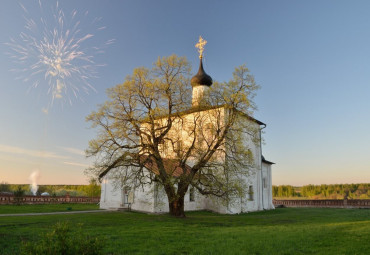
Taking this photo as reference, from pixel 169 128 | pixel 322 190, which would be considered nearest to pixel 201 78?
pixel 169 128

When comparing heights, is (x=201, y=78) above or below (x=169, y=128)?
above

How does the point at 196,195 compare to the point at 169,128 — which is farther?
the point at 196,195

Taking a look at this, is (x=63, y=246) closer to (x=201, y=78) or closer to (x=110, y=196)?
(x=110, y=196)

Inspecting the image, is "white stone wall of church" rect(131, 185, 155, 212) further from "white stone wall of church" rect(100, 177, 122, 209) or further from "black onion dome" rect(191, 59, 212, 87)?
"black onion dome" rect(191, 59, 212, 87)

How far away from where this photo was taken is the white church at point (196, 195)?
21.5 m

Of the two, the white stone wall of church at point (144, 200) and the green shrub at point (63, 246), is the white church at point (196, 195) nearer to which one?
the white stone wall of church at point (144, 200)

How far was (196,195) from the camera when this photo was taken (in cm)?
2572

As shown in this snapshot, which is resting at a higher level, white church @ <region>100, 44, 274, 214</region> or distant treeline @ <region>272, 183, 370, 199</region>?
white church @ <region>100, 44, 274, 214</region>

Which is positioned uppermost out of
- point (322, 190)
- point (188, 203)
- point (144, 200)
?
point (144, 200)

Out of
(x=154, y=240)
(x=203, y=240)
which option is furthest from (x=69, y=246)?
(x=203, y=240)

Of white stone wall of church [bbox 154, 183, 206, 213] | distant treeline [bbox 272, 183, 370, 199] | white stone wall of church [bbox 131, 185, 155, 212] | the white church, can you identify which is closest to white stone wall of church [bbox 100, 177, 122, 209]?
the white church

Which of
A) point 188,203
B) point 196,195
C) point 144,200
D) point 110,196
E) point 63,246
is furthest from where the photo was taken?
point 110,196

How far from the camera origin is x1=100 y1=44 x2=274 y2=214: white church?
846 inches

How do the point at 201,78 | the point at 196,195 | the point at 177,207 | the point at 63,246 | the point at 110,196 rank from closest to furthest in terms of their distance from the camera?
the point at 63,246, the point at 177,207, the point at 196,195, the point at 110,196, the point at 201,78
